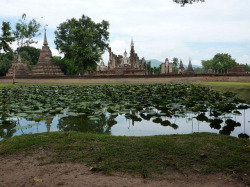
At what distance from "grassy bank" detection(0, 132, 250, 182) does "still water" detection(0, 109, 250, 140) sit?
0.90 metres

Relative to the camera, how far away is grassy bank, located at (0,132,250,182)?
3.55 m

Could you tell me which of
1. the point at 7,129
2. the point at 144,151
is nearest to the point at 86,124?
the point at 7,129

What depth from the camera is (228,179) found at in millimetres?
3209

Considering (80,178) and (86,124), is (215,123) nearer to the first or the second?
(86,124)

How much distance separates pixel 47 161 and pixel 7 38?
1879 cm

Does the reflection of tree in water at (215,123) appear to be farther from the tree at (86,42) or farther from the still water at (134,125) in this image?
the tree at (86,42)

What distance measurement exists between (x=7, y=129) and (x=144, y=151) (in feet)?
12.5

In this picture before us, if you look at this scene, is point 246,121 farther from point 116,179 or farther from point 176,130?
point 116,179

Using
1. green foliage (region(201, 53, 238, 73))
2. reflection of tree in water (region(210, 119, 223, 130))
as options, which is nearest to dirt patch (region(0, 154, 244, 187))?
reflection of tree in water (region(210, 119, 223, 130))

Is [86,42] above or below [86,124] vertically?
above

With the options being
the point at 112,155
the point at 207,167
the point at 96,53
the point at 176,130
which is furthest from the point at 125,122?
the point at 96,53

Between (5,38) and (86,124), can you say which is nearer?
(86,124)

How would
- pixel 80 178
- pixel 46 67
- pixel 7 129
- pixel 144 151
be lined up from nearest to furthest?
pixel 80 178 < pixel 144 151 < pixel 7 129 < pixel 46 67

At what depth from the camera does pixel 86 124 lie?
639 centimetres
